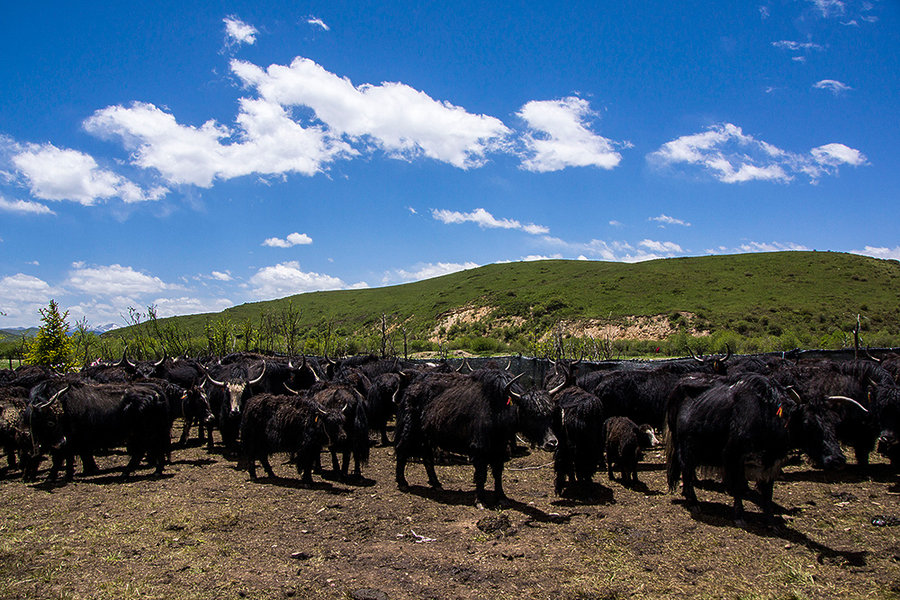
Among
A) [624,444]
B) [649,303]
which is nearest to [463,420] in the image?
[624,444]

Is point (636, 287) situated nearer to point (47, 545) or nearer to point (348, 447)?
point (348, 447)

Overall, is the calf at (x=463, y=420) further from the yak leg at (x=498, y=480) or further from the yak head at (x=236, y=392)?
the yak head at (x=236, y=392)

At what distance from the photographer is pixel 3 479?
996cm

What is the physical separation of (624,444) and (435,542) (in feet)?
13.6

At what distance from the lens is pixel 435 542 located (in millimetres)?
6418

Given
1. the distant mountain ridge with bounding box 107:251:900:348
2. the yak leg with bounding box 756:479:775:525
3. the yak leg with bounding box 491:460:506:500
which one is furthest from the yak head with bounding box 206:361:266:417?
the distant mountain ridge with bounding box 107:251:900:348

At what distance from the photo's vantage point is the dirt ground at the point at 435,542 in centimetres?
508

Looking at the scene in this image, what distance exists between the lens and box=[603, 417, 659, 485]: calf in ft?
29.2

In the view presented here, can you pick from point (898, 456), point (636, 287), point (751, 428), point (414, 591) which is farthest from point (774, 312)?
point (414, 591)

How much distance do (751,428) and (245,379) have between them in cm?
1161

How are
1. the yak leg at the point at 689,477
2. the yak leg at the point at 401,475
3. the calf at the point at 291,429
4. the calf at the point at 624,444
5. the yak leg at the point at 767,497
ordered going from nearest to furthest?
the yak leg at the point at 767,497 < the yak leg at the point at 689,477 < the calf at the point at 624,444 < the yak leg at the point at 401,475 < the calf at the point at 291,429

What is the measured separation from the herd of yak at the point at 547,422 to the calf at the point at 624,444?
23 mm

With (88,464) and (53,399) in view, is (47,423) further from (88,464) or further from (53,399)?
(88,464)

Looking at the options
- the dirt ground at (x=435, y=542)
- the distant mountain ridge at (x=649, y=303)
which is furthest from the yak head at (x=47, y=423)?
the distant mountain ridge at (x=649, y=303)
